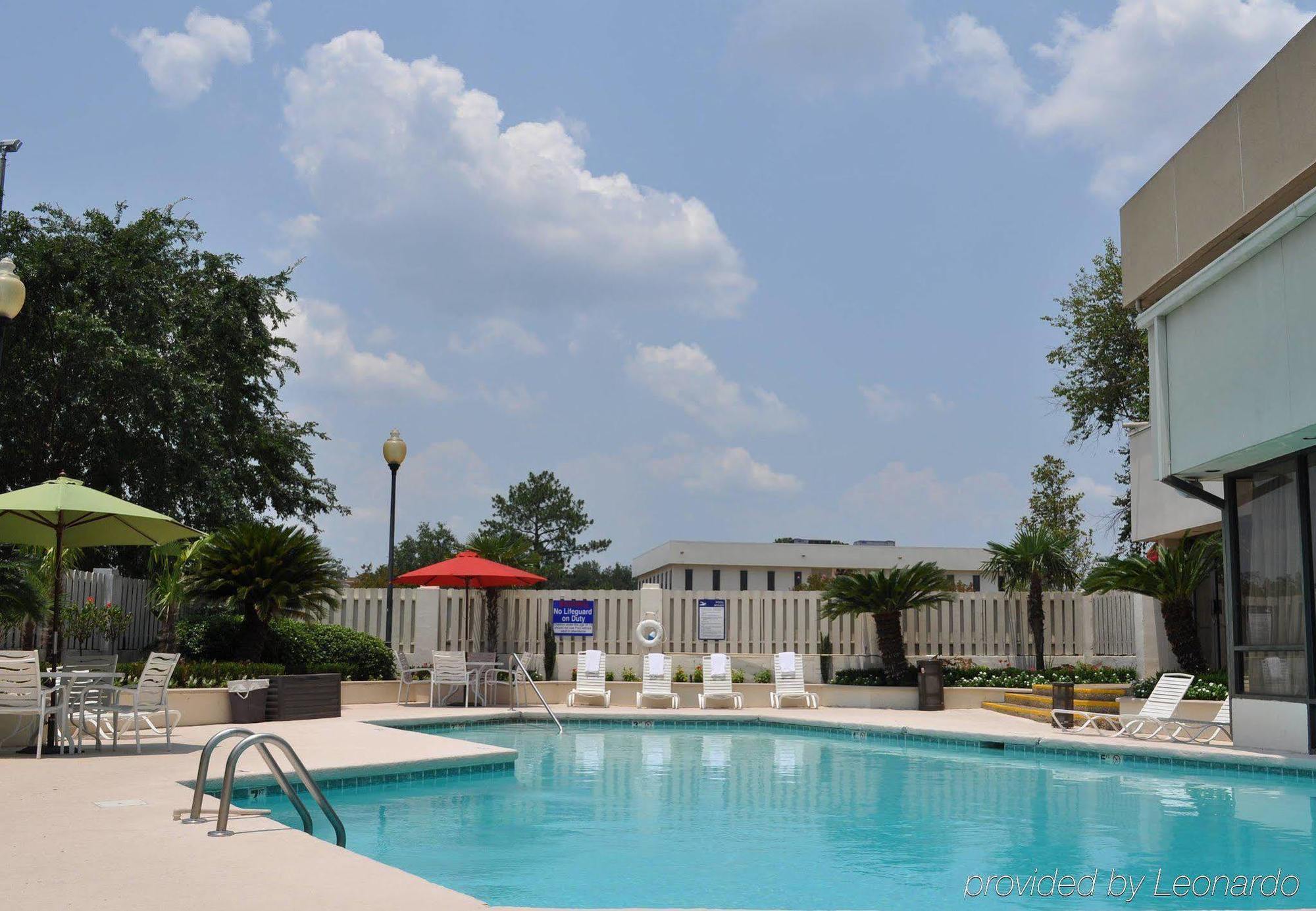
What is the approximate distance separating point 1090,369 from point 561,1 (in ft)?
51.7

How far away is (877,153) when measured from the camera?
1914 centimetres

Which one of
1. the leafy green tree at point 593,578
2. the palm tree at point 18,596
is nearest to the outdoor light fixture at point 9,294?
the palm tree at point 18,596

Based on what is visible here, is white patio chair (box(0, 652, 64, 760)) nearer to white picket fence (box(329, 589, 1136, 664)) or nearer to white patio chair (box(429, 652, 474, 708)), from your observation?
white patio chair (box(429, 652, 474, 708))

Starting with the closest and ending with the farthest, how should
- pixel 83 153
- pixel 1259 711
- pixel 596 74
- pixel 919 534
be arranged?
pixel 1259 711
pixel 596 74
pixel 83 153
pixel 919 534

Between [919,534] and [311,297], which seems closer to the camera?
[311,297]

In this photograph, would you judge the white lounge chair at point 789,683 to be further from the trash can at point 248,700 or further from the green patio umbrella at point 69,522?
the green patio umbrella at point 69,522

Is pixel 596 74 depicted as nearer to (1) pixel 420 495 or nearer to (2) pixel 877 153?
(2) pixel 877 153

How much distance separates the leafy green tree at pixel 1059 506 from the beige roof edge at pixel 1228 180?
16.4 metres

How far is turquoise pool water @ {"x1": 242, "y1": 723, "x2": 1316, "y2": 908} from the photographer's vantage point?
5918mm

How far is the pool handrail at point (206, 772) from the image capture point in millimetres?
5121

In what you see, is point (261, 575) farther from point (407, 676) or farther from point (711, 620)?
point (711, 620)

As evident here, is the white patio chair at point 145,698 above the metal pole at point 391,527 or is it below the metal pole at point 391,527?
below

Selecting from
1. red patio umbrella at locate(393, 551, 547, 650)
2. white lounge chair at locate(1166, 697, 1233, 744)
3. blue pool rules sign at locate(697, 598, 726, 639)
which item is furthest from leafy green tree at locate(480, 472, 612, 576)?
white lounge chair at locate(1166, 697, 1233, 744)

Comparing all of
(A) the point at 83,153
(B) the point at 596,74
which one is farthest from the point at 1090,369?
(A) the point at 83,153
